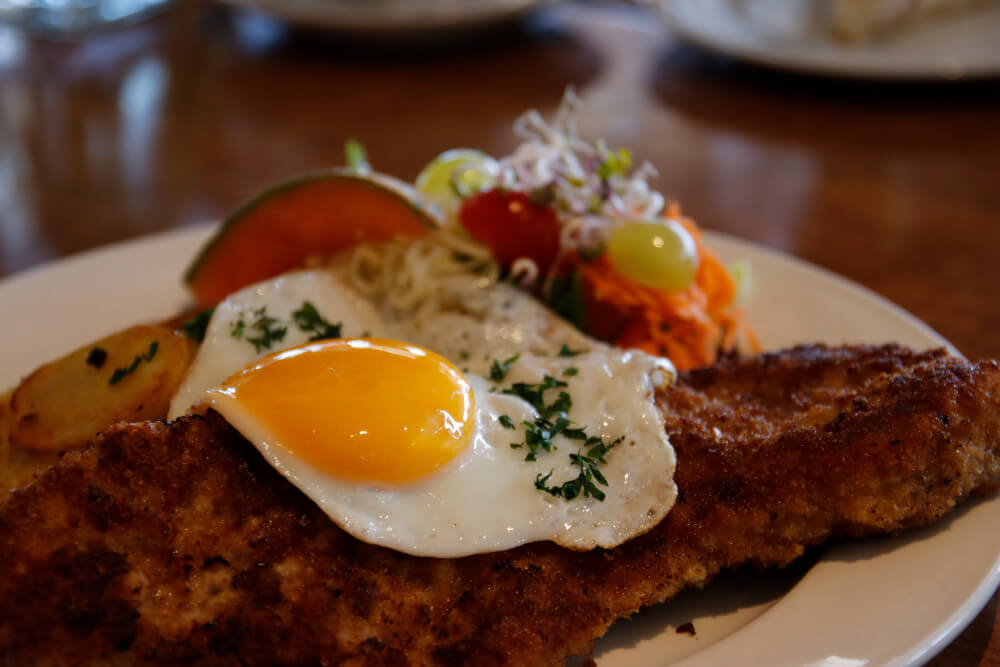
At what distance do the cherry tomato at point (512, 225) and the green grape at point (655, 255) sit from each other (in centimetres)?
25

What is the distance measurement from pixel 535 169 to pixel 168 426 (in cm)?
185

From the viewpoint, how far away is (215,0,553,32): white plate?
5.84 metres

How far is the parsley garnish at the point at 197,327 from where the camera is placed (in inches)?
98.9

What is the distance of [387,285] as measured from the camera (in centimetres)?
303

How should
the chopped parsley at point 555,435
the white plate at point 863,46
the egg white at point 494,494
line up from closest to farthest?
1. the egg white at point 494,494
2. the chopped parsley at point 555,435
3. the white plate at point 863,46

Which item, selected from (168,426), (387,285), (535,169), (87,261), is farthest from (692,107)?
(168,426)

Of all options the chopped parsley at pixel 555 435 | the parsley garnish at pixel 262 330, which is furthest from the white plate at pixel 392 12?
the chopped parsley at pixel 555 435

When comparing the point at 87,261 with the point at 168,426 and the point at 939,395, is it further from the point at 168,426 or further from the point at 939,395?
the point at 939,395

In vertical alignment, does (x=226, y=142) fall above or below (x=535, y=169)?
below

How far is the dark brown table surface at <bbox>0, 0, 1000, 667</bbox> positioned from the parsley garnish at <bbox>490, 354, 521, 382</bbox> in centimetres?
185

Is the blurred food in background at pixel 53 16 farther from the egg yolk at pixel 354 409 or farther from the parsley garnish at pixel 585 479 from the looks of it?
the parsley garnish at pixel 585 479

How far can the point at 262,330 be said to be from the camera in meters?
2.48

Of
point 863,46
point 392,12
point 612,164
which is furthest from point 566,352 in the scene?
point 863,46

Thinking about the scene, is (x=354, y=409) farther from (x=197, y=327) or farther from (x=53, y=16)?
→ (x=53, y=16)
